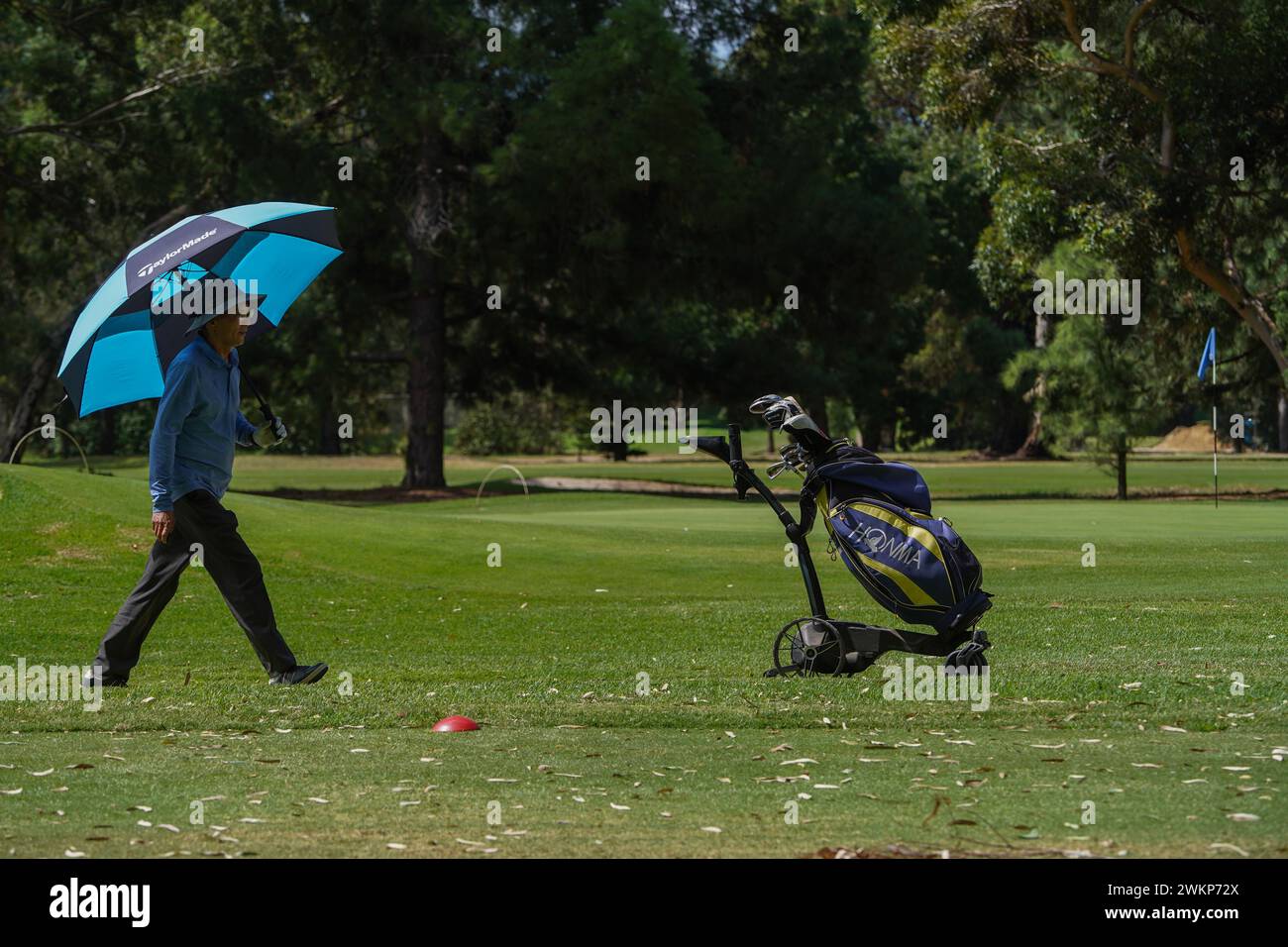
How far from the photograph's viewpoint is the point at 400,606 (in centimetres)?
1541

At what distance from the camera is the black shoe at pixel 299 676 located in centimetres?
975

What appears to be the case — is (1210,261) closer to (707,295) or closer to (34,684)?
(707,295)

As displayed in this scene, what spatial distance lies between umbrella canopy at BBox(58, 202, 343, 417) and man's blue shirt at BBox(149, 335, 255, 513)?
0.42 m

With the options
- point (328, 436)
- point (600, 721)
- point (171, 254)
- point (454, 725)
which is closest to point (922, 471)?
point (328, 436)

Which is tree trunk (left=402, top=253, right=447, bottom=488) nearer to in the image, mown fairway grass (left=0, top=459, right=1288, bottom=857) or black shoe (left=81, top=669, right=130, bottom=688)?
mown fairway grass (left=0, top=459, right=1288, bottom=857)

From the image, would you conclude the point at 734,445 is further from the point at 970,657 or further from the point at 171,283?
the point at 171,283

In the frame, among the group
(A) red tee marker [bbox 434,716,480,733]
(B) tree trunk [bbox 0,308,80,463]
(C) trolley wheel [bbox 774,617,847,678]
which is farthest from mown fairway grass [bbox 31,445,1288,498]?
(A) red tee marker [bbox 434,716,480,733]

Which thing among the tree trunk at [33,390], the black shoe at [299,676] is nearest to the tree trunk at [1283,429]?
the tree trunk at [33,390]

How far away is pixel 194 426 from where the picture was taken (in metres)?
9.57

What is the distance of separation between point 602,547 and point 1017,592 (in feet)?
18.2

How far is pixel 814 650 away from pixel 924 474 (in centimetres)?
4234

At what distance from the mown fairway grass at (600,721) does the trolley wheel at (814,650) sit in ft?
0.58

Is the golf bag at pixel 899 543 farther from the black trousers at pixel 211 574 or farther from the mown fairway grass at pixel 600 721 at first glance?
the black trousers at pixel 211 574
